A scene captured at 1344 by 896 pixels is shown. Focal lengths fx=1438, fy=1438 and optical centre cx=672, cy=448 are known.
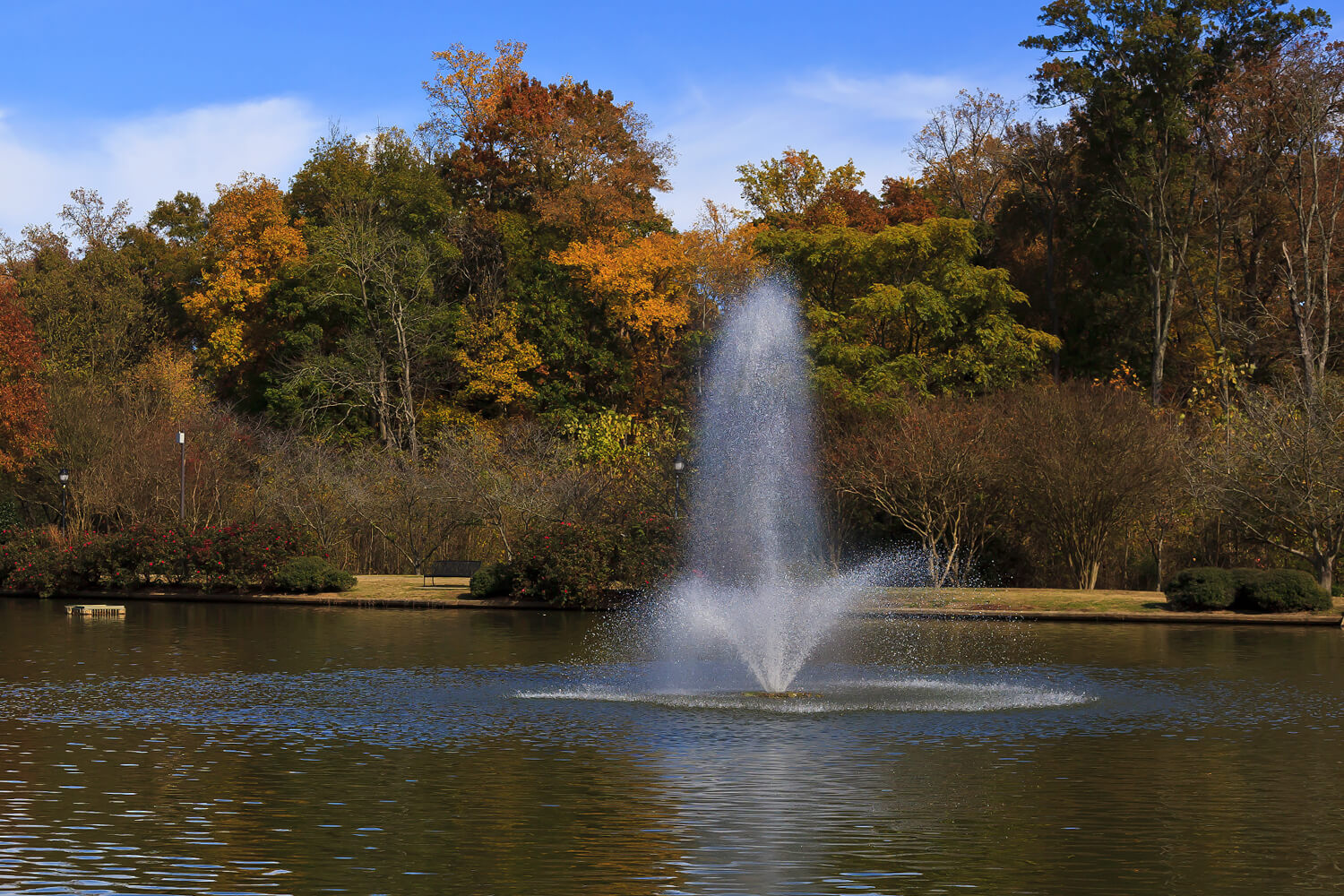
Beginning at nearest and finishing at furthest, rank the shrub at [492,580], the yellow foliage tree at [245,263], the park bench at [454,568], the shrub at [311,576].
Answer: the shrub at [492,580], the shrub at [311,576], the park bench at [454,568], the yellow foliage tree at [245,263]

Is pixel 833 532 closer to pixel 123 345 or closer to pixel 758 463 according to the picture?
pixel 758 463

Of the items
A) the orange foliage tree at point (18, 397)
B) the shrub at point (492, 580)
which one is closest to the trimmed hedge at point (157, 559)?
the shrub at point (492, 580)

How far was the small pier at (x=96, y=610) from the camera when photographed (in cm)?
3253

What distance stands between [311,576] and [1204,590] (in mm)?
22055

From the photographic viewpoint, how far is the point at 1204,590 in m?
30.8

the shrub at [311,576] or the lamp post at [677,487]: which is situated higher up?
the lamp post at [677,487]

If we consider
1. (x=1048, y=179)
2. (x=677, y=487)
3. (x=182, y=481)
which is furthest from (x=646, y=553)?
(x=1048, y=179)

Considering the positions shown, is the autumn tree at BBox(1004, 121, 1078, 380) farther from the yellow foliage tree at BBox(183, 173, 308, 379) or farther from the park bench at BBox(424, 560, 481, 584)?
the yellow foliage tree at BBox(183, 173, 308, 379)

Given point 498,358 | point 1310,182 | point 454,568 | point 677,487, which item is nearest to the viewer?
point 677,487

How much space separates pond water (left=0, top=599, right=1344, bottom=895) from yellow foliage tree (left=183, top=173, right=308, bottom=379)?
4141 centimetres

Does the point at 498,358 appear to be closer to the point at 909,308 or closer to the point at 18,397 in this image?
the point at 909,308

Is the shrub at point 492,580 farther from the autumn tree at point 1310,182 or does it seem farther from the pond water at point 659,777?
the autumn tree at point 1310,182

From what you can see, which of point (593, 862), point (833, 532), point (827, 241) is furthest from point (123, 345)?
point (593, 862)

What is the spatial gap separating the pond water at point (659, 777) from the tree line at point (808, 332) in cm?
1497
